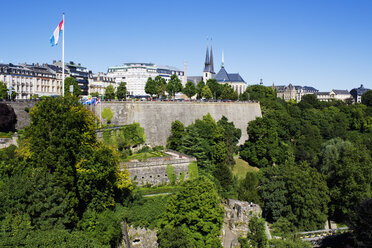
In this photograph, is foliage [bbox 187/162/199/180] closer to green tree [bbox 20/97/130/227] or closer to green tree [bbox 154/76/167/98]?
green tree [bbox 20/97/130/227]

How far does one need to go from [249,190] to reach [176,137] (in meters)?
12.2

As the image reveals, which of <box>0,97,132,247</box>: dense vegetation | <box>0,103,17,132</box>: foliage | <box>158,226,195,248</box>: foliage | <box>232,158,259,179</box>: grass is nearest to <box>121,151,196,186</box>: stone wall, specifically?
<box>0,97,132,247</box>: dense vegetation

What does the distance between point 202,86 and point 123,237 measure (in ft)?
177

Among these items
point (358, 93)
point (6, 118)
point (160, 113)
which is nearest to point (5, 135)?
point (6, 118)

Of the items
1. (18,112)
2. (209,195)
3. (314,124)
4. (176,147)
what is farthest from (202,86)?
(209,195)

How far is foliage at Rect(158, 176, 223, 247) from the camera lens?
23.5 metres

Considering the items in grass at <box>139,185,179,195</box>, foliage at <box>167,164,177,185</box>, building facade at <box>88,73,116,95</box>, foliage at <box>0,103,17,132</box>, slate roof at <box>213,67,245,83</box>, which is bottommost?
grass at <box>139,185,179,195</box>

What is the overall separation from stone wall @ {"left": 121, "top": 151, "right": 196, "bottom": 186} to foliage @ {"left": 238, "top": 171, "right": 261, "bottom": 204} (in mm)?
6166

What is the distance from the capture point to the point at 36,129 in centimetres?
2409

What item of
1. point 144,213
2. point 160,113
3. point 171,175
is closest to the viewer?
point 144,213

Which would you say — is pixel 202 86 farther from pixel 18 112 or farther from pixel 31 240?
pixel 31 240

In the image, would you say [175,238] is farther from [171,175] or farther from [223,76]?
[223,76]

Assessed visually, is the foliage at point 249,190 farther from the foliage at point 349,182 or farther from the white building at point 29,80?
the white building at point 29,80

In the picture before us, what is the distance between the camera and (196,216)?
2352 cm
